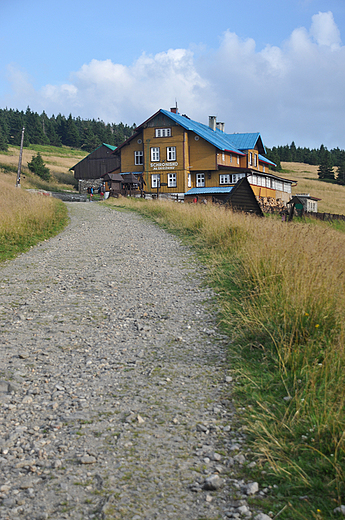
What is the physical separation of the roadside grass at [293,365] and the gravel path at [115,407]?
0.22 m

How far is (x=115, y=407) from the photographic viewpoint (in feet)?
12.0

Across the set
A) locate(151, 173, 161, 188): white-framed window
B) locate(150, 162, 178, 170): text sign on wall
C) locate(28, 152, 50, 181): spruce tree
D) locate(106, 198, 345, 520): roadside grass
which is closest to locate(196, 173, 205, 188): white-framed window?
locate(150, 162, 178, 170): text sign on wall

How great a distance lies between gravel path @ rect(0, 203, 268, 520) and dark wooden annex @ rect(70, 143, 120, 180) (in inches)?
2092

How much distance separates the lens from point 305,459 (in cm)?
284

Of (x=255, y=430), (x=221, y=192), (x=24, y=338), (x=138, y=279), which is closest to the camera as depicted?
(x=255, y=430)

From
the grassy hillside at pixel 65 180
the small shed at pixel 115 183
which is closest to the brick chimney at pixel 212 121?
the small shed at pixel 115 183

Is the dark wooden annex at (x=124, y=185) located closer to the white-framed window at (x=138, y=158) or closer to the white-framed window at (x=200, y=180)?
the white-framed window at (x=138, y=158)

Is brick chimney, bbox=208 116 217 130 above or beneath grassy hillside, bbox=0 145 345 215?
above

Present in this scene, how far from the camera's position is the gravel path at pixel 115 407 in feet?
8.55

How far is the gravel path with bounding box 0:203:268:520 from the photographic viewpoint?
2.61 metres

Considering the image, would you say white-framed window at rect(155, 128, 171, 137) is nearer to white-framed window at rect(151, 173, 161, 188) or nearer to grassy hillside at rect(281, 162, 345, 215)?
white-framed window at rect(151, 173, 161, 188)

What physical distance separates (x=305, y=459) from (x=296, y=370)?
44.2 inches

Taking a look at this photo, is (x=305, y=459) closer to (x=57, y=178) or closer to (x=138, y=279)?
(x=138, y=279)

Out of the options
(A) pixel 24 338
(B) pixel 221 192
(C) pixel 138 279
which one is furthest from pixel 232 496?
(B) pixel 221 192
